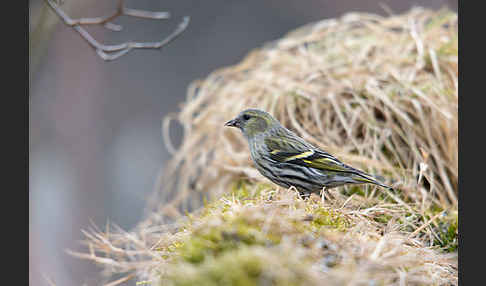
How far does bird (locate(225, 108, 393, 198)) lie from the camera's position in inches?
77.7

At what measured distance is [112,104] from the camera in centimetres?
540

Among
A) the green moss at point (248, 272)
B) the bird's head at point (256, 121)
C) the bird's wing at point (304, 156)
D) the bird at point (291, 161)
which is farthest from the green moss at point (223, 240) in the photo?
the bird's head at point (256, 121)

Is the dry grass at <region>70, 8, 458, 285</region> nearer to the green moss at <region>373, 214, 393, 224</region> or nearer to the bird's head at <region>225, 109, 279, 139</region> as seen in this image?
the green moss at <region>373, 214, 393, 224</region>

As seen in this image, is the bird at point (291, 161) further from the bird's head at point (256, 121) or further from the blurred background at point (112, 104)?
the blurred background at point (112, 104)

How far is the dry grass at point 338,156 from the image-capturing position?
1143 millimetres

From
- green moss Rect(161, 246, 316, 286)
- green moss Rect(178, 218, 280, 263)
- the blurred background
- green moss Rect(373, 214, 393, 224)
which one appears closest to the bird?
green moss Rect(373, 214, 393, 224)

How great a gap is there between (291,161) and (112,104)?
12.2ft

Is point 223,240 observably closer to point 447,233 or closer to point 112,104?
point 447,233

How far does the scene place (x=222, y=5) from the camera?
6.26 m

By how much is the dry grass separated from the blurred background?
79.6 inches

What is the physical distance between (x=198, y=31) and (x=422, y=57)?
377 centimetres

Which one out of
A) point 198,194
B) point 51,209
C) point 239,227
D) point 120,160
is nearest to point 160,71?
point 120,160

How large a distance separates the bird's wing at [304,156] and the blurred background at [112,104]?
8.50 ft

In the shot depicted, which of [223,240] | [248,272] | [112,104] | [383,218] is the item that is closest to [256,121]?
[383,218]
